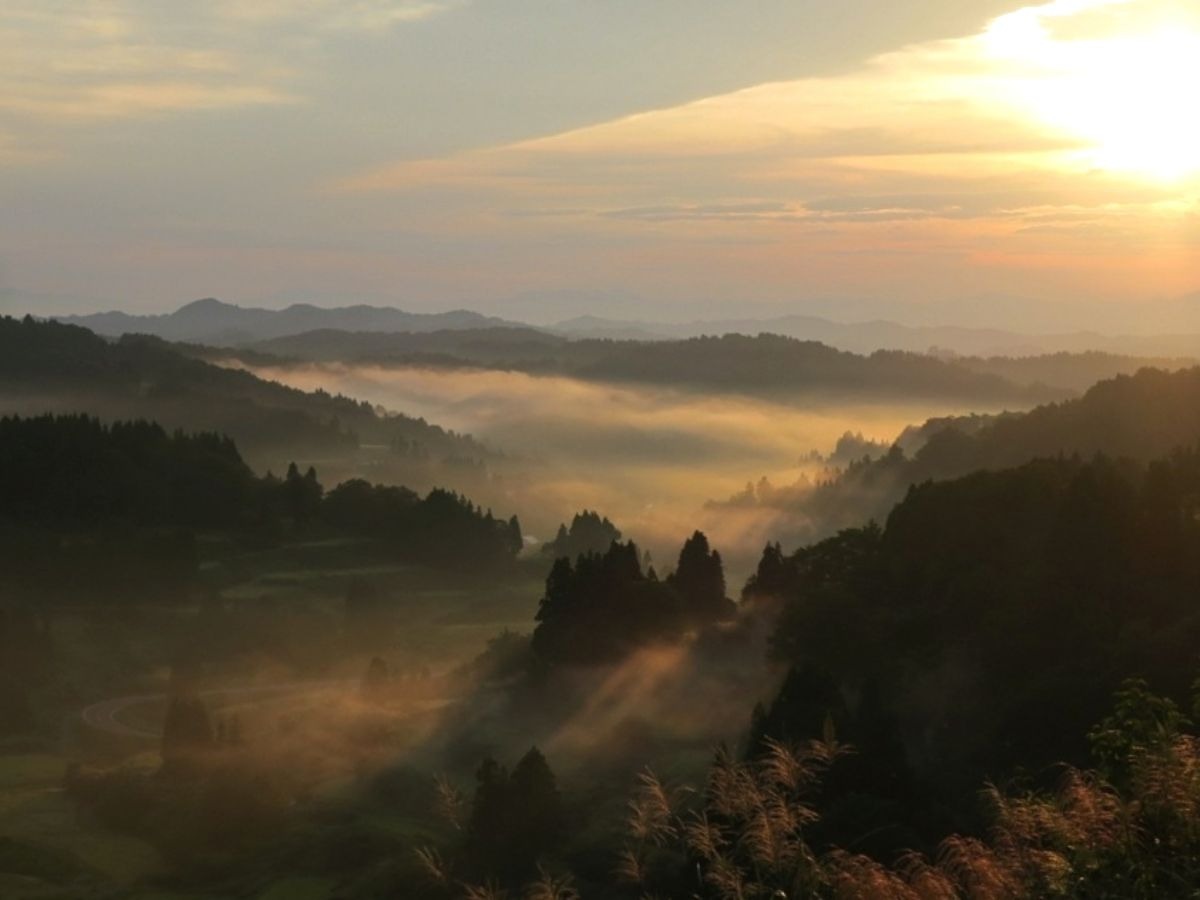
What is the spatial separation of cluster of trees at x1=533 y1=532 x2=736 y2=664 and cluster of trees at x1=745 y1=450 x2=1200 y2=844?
13.9 m

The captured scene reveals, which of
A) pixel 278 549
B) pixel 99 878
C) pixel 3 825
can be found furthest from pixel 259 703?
pixel 278 549

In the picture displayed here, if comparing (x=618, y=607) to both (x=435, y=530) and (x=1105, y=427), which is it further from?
(x=435, y=530)

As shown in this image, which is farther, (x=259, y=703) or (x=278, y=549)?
(x=278, y=549)

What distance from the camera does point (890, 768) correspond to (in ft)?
176

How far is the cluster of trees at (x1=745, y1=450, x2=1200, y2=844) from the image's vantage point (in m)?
61.2

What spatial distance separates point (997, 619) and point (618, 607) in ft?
104

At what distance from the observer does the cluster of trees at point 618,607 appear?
9506cm

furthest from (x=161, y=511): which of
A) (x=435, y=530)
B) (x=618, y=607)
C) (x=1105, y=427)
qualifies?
(x=1105, y=427)

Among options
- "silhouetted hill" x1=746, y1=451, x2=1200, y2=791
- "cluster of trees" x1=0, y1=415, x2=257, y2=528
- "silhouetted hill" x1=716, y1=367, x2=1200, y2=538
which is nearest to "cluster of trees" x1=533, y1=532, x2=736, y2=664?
"silhouetted hill" x1=746, y1=451, x2=1200, y2=791

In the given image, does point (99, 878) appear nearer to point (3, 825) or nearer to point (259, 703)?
point (3, 825)

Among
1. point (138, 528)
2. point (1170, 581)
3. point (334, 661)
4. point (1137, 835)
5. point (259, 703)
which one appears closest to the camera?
point (1137, 835)

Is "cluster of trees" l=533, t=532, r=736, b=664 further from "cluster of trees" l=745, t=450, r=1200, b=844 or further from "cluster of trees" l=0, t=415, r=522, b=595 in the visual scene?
"cluster of trees" l=0, t=415, r=522, b=595

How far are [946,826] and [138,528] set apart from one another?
149 metres

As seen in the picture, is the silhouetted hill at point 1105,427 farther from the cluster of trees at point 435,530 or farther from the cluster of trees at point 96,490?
the cluster of trees at point 96,490
